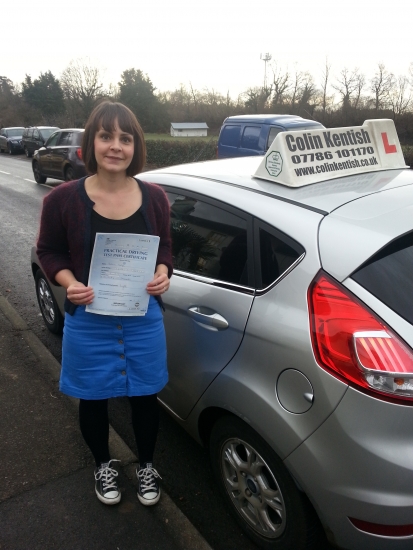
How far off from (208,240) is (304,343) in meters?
0.93

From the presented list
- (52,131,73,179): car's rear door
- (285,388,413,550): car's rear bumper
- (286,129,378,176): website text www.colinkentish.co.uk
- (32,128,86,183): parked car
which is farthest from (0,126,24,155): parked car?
(285,388,413,550): car's rear bumper

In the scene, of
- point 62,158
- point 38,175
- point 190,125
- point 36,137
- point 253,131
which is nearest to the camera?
point 253,131

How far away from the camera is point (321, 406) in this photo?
1591mm

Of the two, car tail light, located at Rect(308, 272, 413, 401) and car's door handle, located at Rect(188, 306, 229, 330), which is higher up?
car tail light, located at Rect(308, 272, 413, 401)

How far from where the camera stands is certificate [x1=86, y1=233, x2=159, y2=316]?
1866mm

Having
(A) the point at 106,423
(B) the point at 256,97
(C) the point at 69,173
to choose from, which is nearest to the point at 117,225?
Answer: (A) the point at 106,423

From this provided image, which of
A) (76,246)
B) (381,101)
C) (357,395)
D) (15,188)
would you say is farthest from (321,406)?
(381,101)

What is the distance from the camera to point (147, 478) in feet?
7.59

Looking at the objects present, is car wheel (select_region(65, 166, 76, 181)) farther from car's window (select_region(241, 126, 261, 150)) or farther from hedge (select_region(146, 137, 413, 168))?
hedge (select_region(146, 137, 413, 168))

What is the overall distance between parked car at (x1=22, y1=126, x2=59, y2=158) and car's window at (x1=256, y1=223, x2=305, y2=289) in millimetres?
20705

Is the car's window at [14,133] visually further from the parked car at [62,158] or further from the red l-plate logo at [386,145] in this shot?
the red l-plate logo at [386,145]

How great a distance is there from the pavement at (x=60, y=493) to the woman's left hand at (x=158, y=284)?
112 cm

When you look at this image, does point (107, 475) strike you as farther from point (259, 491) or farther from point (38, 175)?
point (38, 175)

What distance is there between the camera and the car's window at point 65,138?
13.6m
